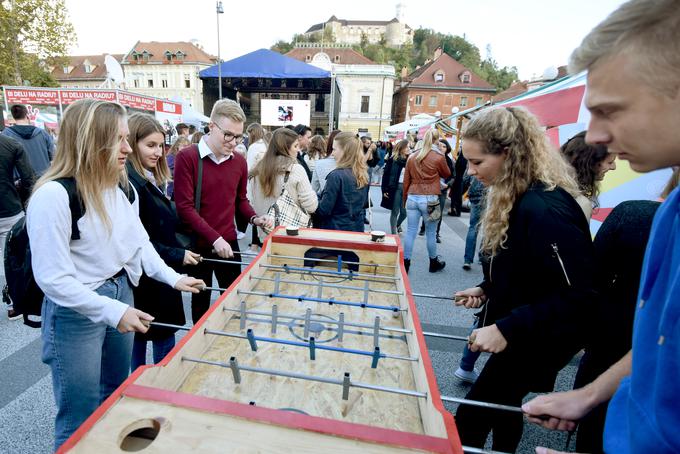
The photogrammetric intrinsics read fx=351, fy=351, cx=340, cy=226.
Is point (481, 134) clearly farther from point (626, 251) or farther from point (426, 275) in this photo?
point (426, 275)

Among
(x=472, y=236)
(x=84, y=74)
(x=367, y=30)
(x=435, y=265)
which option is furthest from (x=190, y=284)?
(x=367, y=30)

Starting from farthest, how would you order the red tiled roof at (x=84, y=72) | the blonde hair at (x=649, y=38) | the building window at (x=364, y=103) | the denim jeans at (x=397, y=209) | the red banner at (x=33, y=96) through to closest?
the red tiled roof at (x=84, y=72)
the building window at (x=364, y=103)
the red banner at (x=33, y=96)
the denim jeans at (x=397, y=209)
the blonde hair at (x=649, y=38)

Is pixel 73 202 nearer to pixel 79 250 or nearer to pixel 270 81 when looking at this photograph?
pixel 79 250

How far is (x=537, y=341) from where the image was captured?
4.57 ft

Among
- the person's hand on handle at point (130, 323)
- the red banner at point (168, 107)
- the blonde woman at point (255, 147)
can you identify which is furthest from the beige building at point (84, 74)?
the person's hand on handle at point (130, 323)

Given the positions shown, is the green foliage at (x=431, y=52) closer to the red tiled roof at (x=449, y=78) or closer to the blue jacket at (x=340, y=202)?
the red tiled roof at (x=449, y=78)

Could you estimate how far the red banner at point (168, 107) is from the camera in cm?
1384

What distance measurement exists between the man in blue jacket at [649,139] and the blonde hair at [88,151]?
1563mm

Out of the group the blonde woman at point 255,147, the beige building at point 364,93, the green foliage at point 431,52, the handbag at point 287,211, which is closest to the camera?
the handbag at point 287,211

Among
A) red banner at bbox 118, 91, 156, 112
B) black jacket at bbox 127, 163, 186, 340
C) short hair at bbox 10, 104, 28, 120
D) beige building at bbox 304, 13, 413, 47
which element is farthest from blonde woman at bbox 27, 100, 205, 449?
beige building at bbox 304, 13, 413, 47

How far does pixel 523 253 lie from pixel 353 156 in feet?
7.12

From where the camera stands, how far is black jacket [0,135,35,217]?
10.6 feet

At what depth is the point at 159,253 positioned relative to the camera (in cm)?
209

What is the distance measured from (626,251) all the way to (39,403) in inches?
134
